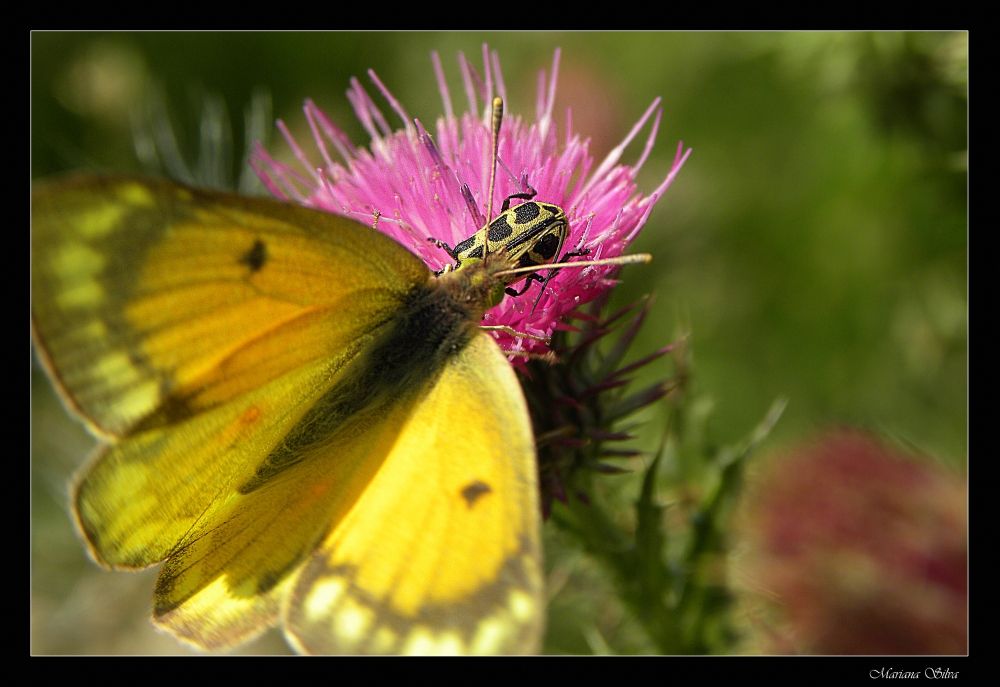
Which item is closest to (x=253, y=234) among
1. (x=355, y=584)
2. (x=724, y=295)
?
(x=355, y=584)

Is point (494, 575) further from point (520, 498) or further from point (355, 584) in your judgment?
point (355, 584)

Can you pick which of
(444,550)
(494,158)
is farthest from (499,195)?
(444,550)

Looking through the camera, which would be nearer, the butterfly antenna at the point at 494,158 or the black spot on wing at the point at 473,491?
the black spot on wing at the point at 473,491

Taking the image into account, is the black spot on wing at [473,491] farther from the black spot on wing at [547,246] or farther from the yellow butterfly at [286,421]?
the black spot on wing at [547,246]

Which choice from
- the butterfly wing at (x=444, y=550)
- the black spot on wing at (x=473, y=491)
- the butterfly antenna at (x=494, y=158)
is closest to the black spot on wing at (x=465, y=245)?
the butterfly antenna at (x=494, y=158)

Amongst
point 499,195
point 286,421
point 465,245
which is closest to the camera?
point 286,421

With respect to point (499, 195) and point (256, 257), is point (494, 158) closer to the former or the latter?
point (499, 195)

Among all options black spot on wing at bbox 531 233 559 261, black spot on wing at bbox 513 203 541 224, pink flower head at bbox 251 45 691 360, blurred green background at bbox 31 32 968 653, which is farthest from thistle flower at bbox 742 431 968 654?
black spot on wing at bbox 513 203 541 224
